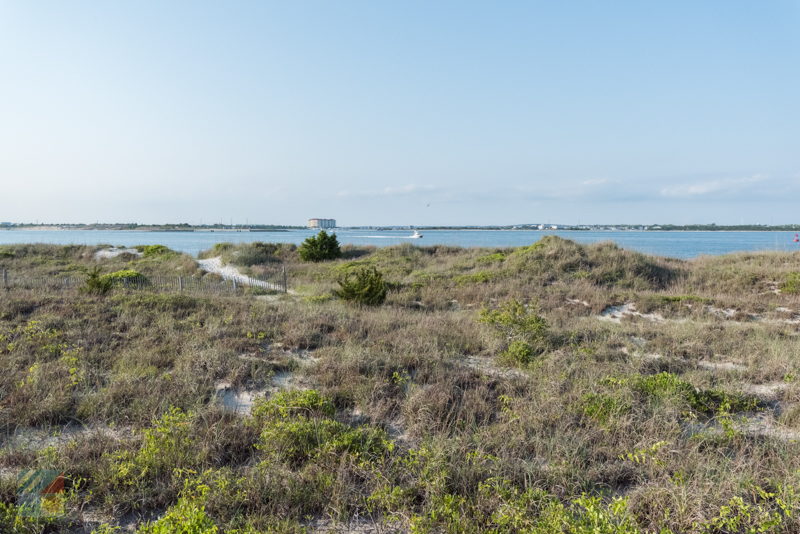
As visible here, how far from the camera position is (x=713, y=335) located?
937 cm

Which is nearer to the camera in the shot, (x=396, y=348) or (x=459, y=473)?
(x=459, y=473)

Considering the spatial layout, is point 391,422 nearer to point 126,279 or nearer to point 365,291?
point 365,291

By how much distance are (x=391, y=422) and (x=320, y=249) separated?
3103 cm

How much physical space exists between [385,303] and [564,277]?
33.2 ft

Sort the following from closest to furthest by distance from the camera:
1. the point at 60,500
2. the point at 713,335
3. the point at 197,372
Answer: the point at 60,500 → the point at 197,372 → the point at 713,335

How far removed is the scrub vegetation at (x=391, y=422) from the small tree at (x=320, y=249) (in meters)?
23.9

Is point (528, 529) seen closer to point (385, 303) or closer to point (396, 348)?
point (396, 348)

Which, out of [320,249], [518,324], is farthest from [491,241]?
[518,324]

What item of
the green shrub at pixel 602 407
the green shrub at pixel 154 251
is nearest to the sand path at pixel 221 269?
the green shrub at pixel 154 251

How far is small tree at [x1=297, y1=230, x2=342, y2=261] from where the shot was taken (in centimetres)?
3506

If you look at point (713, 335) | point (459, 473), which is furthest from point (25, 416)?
point (713, 335)

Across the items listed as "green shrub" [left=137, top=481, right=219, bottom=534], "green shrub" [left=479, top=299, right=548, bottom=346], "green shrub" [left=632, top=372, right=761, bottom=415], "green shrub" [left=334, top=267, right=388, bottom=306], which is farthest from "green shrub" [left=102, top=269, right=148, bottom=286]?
"green shrub" [left=632, top=372, right=761, bottom=415]

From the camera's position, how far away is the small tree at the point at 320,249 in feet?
115

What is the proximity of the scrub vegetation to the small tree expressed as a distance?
23.9 m
